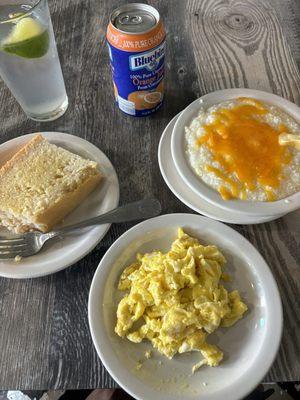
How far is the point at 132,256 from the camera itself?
952 millimetres

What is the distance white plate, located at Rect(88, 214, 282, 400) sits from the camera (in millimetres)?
783

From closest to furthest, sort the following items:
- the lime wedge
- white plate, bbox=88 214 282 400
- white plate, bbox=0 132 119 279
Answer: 1. white plate, bbox=88 214 282 400
2. white plate, bbox=0 132 119 279
3. the lime wedge

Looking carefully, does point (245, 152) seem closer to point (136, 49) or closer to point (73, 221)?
point (136, 49)

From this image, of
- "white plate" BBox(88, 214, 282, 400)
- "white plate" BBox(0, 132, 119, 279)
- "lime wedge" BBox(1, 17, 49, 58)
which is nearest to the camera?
"white plate" BBox(88, 214, 282, 400)

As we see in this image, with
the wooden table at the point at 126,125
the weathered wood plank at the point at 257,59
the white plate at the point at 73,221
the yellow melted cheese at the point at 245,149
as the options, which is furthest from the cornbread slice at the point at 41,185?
→ the weathered wood plank at the point at 257,59

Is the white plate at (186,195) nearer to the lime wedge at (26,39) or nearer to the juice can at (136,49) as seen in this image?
the juice can at (136,49)

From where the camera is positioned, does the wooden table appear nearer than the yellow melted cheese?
Yes

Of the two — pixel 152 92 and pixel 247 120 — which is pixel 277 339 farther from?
pixel 152 92

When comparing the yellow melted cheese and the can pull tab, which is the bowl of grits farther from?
the can pull tab

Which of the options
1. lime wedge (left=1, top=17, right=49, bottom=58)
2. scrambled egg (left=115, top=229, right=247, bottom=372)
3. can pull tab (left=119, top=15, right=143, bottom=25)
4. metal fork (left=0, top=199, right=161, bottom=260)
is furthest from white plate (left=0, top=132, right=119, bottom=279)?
can pull tab (left=119, top=15, right=143, bottom=25)

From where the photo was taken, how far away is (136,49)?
1.05 meters

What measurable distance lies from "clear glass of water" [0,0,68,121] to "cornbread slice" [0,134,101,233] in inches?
7.5

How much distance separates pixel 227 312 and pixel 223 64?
1.01 meters

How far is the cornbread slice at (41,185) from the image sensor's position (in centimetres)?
101
